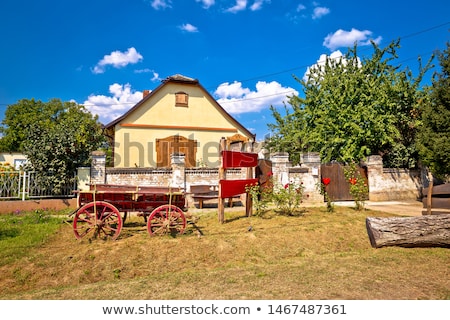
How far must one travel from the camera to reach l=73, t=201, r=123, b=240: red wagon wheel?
6.92m

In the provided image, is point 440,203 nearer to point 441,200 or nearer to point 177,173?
point 441,200

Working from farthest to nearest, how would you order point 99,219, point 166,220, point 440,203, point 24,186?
point 24,186 < point 440,203 < point 166,220 < point 99,219

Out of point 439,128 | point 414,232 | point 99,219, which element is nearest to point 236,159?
point 99,219

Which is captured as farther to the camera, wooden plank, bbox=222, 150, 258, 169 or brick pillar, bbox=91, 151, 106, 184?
brick pillar, bbox=91, 151, 106, 184

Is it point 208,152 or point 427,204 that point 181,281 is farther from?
point 208,152

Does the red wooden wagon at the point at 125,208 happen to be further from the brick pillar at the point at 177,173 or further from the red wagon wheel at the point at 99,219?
the brick pillar at the point at 177,173

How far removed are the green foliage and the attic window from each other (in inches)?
507

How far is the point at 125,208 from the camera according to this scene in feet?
24.0

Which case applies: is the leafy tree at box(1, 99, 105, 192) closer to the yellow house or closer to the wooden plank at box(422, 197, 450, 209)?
the yellow house

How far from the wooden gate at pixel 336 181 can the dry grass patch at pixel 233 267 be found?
631 cm

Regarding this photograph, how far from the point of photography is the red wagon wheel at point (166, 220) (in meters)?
7.23

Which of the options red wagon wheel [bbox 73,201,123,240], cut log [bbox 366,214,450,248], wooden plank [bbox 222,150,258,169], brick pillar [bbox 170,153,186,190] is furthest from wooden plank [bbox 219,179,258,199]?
cut log [bbox 366,214,450,248]

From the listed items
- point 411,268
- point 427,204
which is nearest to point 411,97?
point 427,204

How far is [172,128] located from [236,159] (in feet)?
33.6
